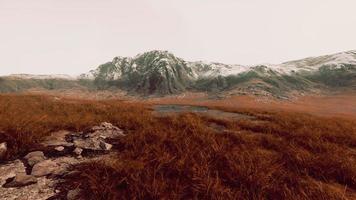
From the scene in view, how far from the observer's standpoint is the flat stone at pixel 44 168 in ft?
14.4

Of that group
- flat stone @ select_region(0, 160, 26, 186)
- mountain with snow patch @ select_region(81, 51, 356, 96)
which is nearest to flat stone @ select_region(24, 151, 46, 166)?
flat stone @ select_region(0, 160, 26, 186)

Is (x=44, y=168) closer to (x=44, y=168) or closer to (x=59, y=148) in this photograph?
(x=44, y=168)

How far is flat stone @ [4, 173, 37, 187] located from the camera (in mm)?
3914

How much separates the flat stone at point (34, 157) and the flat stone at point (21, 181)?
0.83 meters

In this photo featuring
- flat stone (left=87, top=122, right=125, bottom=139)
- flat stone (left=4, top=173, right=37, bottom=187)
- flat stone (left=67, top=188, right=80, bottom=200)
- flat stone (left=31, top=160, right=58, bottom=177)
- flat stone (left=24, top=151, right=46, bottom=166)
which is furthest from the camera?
flat stone (left=87, top=122, right=125, bottom=139)

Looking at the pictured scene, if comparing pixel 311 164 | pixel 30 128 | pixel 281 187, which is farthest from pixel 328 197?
pixel 30 128

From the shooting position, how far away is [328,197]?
3.52 m

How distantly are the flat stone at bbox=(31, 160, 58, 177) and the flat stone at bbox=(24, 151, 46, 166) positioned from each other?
0.38m

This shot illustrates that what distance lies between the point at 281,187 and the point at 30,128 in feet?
25.1

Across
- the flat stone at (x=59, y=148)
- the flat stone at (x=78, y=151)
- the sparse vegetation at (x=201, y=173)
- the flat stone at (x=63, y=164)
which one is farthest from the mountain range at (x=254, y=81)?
the flat stone at (x=63, y=164)

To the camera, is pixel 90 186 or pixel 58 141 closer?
pixel 90 186

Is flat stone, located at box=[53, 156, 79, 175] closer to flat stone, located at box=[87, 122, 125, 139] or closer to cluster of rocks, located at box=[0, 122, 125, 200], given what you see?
cluster of rocks, located at box=[0, 122, 125, 200]

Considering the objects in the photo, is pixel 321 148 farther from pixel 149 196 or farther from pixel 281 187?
pixel 149 196

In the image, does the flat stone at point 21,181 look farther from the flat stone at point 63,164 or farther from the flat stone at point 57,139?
the flat stone at point 57,139
